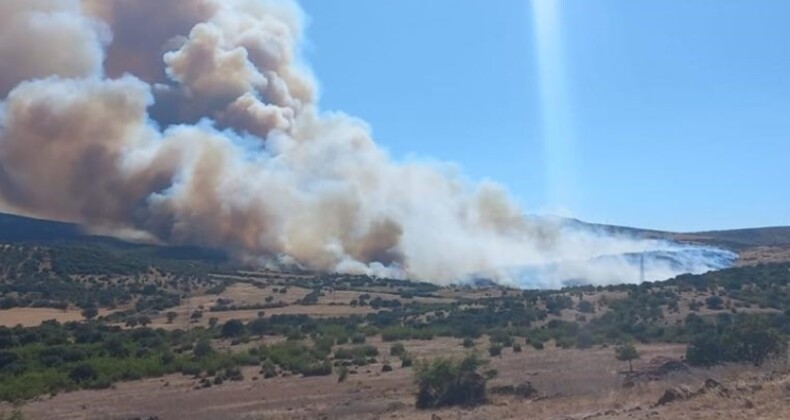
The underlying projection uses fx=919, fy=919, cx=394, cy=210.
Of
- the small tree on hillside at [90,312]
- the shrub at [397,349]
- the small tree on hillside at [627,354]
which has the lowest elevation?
the shrub at [397,349]

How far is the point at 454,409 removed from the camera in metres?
23.4

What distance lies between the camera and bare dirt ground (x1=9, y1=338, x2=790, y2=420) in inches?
709

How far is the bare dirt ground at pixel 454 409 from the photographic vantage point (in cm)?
1802

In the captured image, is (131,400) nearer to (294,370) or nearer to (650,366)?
(294,370)

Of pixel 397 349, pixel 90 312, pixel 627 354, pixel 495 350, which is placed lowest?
pixel 397 349

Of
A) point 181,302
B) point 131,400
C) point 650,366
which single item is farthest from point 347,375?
point 181,302

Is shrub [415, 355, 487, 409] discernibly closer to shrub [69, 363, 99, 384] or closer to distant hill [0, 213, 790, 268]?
shrub [69, 363, 99, 384]

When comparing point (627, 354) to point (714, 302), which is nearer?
point (627, 354)

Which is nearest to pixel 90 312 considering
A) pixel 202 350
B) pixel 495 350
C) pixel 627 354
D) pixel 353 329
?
pixel 353 329

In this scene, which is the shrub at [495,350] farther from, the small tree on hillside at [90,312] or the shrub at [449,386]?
the small tree on hillside at [90,312]

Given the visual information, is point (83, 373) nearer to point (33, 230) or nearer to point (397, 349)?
point (397, 349)

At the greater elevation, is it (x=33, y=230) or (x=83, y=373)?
(x=33, y=230)

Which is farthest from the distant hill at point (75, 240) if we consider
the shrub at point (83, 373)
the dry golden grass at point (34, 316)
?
the shrub at point (83, 373)

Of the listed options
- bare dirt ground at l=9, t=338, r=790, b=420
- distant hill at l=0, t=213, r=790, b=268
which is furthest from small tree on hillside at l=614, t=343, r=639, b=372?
distant hill at l=0, t=213, r=790, b=268
